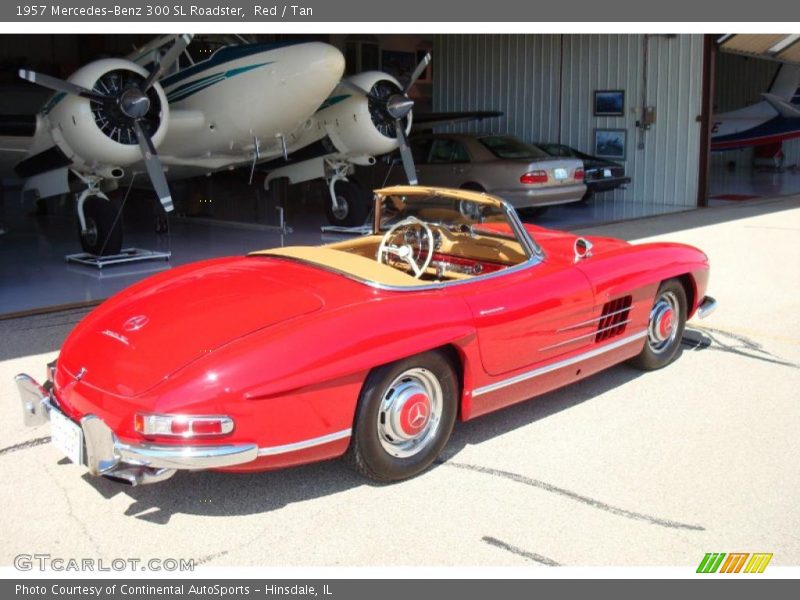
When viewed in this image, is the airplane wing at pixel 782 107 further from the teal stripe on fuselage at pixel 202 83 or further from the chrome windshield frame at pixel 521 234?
the chrome windshield frame at pixel 521 234

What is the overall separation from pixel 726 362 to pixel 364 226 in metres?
7.91

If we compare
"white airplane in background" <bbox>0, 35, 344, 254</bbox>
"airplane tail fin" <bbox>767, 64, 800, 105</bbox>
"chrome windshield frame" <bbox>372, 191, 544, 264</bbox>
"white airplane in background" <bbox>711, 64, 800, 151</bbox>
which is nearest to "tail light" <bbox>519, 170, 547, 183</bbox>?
"white airplane in background" <bbox>0, 35, 344, 254</bbox>

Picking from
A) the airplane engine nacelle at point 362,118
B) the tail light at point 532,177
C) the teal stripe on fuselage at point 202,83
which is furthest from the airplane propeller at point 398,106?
the teal stripe on fuselage at point 202,83

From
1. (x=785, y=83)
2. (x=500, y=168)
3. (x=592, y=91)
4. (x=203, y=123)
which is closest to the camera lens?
(x=203, y=123)

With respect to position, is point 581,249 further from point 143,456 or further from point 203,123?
point 203,123

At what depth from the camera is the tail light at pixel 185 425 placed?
10.7 feet

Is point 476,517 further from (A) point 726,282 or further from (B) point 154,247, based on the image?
(B) point 154,247

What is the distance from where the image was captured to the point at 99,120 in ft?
32.1

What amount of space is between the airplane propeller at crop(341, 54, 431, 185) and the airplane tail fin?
1606 centimetres

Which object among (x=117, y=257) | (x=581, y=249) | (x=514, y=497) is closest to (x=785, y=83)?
(x=117, y=257)

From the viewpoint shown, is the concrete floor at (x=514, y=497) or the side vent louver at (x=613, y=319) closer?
the concrete floor at (x=514, y=497)

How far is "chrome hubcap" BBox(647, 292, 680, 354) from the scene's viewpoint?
17.9 feet

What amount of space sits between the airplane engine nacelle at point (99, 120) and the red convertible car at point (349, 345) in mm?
5653

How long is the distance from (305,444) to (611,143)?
14.5 metres
